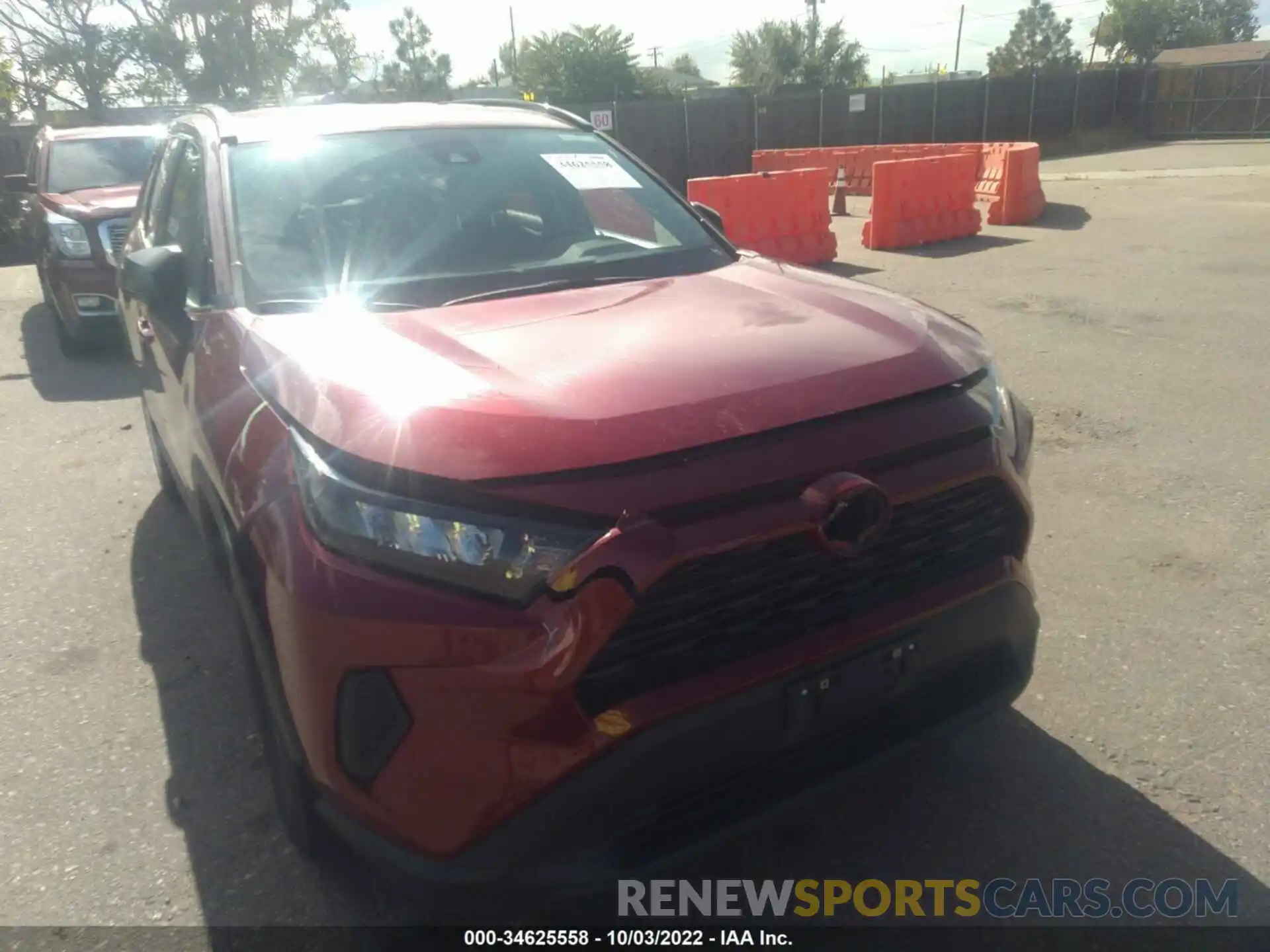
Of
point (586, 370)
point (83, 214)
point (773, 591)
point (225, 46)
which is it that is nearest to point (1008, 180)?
point (83, 214)

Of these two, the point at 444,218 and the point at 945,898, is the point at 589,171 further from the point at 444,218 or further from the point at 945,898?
the point at 945,898

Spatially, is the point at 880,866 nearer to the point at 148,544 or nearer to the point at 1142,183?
the point at 148,544

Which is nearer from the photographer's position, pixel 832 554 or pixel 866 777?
pixel 832 554

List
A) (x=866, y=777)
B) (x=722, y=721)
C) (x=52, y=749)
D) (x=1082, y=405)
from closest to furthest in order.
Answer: (x=722, y=721) → (x=866, y=777) → (x=52, y=749) → (x=1082, y=405)

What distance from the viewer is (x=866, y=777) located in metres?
2.26

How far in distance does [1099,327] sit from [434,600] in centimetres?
736

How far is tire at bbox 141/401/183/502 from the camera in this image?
187 inches

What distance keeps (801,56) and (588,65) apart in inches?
703

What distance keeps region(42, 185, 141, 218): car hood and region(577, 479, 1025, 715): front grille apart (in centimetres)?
727

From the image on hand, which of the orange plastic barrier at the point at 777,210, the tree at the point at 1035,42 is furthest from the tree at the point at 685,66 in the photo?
the orange plastic barrier at the point at 777,210

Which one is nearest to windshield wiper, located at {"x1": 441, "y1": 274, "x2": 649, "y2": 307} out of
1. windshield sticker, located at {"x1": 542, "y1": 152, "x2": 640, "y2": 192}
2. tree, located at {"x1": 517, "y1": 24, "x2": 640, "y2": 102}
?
windshield sticker, located at {"x1": 542, "y1": 152, "x2": 640, "y2": 192}

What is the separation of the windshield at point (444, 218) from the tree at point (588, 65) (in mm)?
46885

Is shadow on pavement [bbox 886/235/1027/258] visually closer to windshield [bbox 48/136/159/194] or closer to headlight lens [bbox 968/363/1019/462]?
windshield [bbox 48/136/159/194]

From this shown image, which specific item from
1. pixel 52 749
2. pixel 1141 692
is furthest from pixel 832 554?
pixel 52 749
